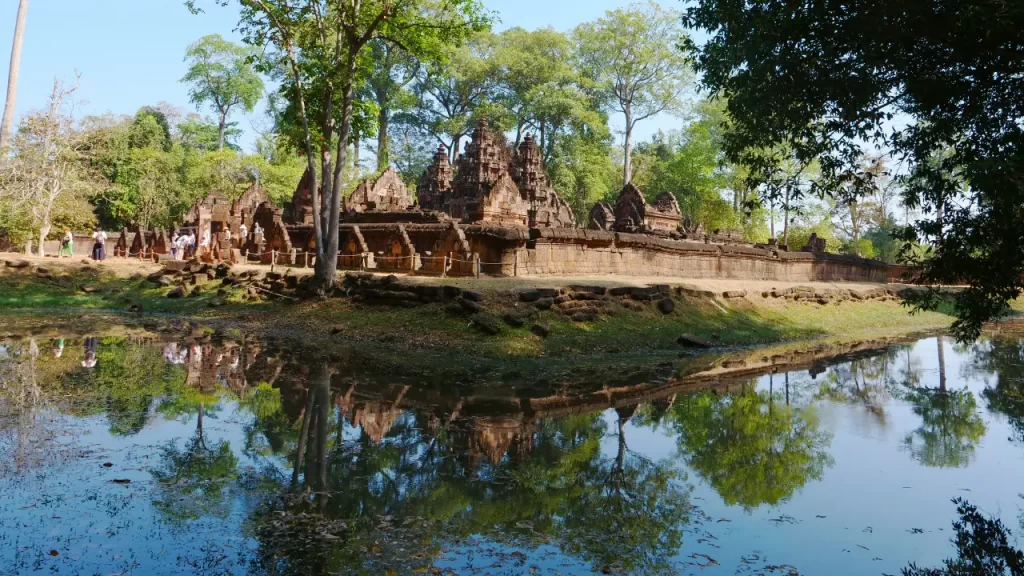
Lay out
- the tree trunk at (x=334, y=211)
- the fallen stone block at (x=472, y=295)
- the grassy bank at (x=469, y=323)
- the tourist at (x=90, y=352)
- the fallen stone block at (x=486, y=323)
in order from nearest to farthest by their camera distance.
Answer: the tourist at (x=90, y=352) < the fallen stone block at (x=486, y=323) < the grassy bank at (x=469, y=323) < the fallen stone block at (x=472, y=295) < the tree trunk at (x=334, y=211)

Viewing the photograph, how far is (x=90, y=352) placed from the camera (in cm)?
1192

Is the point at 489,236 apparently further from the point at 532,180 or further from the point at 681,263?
the point at 532,180

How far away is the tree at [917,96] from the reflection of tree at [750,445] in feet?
8.02

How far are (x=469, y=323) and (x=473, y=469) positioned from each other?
25.0 feet

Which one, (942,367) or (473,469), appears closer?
(473,469)

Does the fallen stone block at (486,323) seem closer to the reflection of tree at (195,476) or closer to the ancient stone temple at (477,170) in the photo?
the reflection of tree at (195,476)

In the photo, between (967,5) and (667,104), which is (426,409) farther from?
(667,104)

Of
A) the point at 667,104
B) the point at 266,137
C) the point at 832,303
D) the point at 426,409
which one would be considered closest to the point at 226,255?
the point at 426,409

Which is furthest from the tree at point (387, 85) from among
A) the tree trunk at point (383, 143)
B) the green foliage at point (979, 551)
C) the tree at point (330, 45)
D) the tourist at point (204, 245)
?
the green foliage at point (979, 551)

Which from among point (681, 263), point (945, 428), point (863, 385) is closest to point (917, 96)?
point (945, 428)

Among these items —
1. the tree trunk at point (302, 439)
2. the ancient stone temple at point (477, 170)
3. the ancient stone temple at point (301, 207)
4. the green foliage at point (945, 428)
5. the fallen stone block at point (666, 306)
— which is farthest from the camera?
the ancient stone temple at point (477, 170)

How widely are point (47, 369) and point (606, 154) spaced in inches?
1859

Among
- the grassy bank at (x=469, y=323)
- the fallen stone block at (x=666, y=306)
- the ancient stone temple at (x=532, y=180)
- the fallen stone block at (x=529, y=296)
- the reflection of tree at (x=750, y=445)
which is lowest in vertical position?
the reflection of tree at (x=750, y=445)

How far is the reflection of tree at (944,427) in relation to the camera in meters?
7.54
